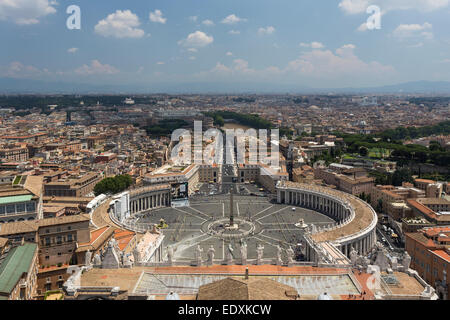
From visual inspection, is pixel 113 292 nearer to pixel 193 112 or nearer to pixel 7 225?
pixel 7 225

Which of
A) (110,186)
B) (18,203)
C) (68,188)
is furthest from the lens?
(110,186)

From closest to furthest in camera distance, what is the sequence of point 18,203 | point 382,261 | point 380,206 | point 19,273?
1. point 19,273
2. point 382,261
3. point 18,203
4. point 380,206

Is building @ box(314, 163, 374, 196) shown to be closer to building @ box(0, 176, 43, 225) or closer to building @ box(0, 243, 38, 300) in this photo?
building @ box(0, 176, 43, 225)

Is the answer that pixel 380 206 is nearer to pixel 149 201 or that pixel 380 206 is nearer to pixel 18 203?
pixel 149 201

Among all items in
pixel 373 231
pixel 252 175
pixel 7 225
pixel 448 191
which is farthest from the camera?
pixel 252 175

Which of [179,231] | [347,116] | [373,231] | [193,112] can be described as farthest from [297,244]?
[347,116]

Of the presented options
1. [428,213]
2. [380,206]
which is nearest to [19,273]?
[428,213]
